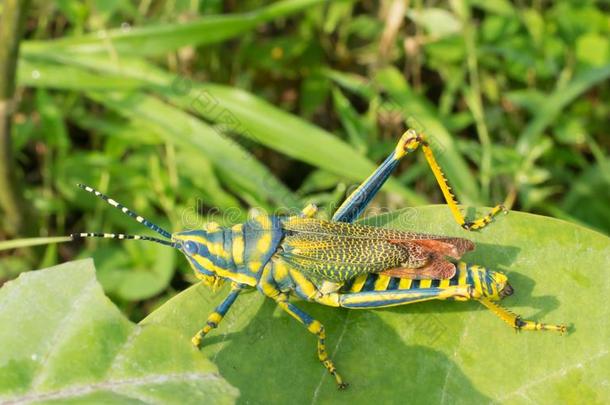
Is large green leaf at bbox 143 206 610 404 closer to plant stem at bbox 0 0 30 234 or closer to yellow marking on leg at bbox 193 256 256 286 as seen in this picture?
yellow marking on leg at bbox 193 256 256 286

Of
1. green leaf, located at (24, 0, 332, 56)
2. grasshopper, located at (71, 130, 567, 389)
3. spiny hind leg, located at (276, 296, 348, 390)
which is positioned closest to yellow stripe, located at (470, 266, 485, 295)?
grasshopper, located at (71, 130, 567, 389)

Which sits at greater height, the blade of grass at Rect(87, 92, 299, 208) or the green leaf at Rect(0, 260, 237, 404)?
the green leaf at Rect(0, 260, 237, 404)

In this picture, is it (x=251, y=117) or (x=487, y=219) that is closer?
(x=487, y=219)

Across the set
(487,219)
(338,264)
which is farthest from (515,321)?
(338,264)

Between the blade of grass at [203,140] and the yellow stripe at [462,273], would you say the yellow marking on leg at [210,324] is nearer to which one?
the yellow stripe at [462,273]

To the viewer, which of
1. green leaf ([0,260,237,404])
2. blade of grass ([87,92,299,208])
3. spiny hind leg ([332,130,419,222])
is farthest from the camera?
blade of grass ([87,92,299,208])

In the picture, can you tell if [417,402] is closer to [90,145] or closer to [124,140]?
[124,140]

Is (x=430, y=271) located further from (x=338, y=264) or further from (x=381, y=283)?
(x=338, y=264)
